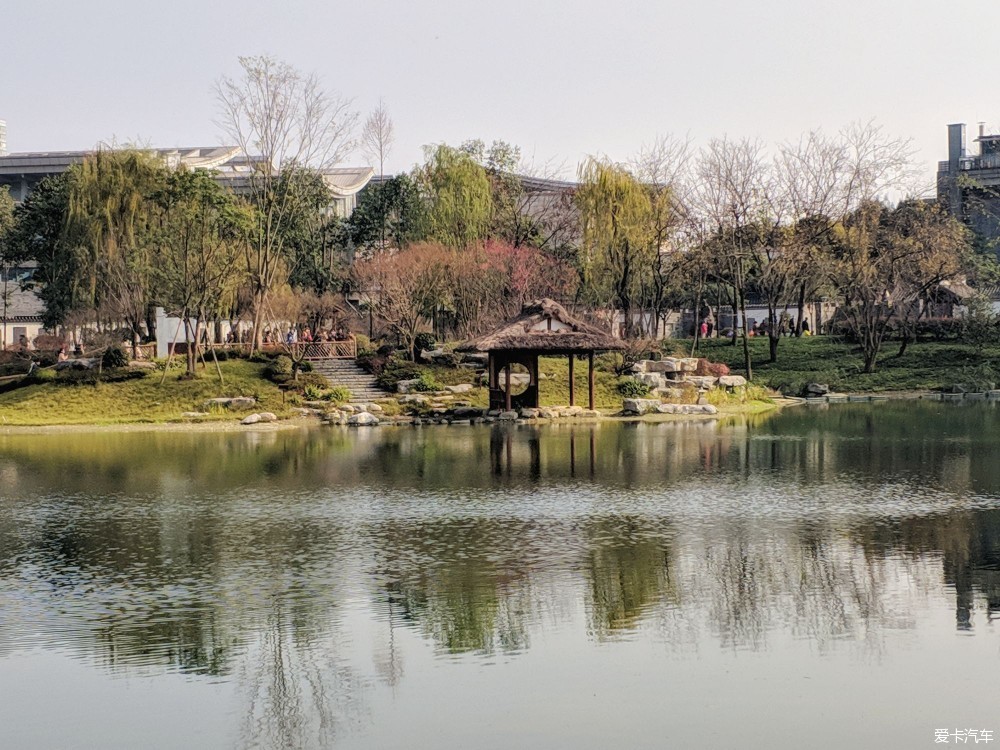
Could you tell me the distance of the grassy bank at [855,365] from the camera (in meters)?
52.9

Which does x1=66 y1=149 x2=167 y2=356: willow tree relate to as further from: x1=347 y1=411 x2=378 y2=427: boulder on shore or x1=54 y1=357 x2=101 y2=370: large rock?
x1=347 y1=411 x2=378 y2=427: boulder on shore

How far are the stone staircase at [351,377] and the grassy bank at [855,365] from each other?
→ 16.3 m

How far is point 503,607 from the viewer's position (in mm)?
13852

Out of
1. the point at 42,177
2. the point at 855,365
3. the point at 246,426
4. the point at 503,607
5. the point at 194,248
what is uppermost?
the point at 42,177

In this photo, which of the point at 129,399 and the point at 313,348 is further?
the point at 313,348

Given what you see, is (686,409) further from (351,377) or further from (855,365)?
(855,365)

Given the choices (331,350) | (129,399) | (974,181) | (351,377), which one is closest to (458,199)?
(331,350)

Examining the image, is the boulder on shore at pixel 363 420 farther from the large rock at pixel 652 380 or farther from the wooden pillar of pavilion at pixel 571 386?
the large rock at pixel 652 380

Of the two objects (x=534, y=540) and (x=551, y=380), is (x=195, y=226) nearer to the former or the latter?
(x=551, y=380)

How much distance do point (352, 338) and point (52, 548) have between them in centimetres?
3102

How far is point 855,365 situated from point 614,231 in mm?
12191

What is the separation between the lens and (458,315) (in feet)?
180

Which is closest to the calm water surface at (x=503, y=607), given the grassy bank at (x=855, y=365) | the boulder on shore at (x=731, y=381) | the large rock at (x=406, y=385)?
the large rock at (x=406, y=385)

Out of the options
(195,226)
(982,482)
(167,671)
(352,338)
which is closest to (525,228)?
(352,338)
